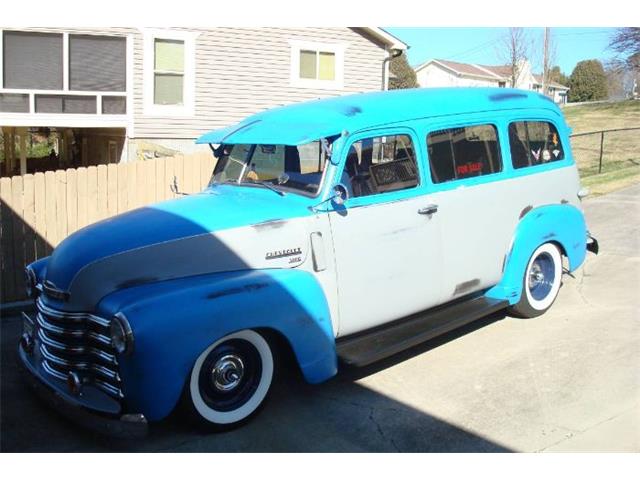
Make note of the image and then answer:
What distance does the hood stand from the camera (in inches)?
160

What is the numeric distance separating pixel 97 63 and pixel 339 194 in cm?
1221

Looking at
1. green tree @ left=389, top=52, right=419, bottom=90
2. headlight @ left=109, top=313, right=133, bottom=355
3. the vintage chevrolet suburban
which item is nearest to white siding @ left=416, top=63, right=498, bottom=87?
green tree @ left=389, top=52, right=419, bottom=90

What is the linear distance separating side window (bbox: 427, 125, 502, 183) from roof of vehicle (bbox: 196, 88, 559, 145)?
19 centimetres

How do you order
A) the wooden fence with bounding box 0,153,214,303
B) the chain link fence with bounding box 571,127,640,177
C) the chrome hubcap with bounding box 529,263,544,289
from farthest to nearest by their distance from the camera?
the chain link fence with bounding box 571,127,640,177 < the wooden fence with bounding box 0,153,214,303 < the chrome hubcap with bounding box 529,263,544,289

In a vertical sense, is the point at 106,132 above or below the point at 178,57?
below

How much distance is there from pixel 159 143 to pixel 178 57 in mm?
2173

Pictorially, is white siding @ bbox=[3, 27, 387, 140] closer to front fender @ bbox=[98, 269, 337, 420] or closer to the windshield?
the windshield

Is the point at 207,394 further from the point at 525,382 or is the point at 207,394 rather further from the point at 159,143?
the point at 159,143

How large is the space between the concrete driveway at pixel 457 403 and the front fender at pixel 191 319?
1.47 ft

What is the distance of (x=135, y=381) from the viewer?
3738 mm

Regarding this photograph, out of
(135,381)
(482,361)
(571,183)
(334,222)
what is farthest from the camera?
(571,183)

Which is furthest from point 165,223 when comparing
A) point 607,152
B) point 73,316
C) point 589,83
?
point 589,83

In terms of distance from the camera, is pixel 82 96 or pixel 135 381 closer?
pixel 135 381

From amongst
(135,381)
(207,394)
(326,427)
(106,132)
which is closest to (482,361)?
(326,427)
